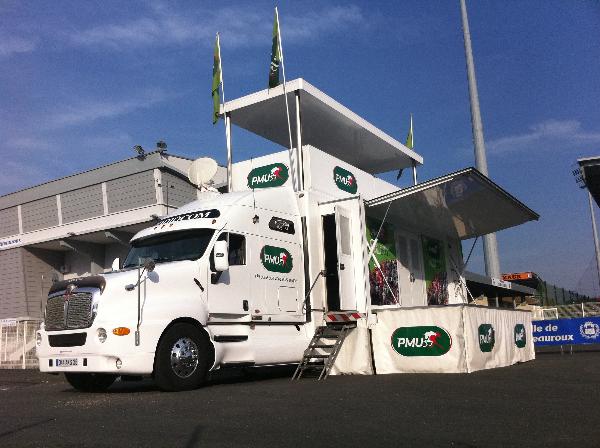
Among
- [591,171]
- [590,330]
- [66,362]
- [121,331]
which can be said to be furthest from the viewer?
[590,330]

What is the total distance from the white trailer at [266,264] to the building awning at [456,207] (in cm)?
4

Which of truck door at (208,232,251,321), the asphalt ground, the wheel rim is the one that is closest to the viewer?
the asphalt ground

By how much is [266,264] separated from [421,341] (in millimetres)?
2840

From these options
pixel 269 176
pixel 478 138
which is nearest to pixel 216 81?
pixel 269 176

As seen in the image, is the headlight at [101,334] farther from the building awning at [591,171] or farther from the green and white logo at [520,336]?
the building awning at [591,171]

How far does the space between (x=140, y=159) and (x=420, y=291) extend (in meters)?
13.8

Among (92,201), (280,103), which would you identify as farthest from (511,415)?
(92,201)

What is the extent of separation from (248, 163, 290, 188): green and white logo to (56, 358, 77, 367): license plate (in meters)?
5.44

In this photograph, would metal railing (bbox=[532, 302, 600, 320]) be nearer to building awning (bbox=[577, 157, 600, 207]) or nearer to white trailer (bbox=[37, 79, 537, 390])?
building awning (bbox=[577, 157, 600, 207])

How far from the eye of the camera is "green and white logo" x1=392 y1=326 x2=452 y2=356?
9.85 metres

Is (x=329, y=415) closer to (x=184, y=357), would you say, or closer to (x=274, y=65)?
(x=184, y=357)

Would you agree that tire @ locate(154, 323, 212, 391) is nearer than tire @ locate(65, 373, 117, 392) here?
Yes

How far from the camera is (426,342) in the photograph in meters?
9.96


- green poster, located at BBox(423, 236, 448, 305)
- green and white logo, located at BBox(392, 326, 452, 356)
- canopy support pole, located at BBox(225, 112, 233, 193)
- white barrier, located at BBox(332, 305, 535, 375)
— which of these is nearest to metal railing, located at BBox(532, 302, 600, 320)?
green poster, located at BBox(423, 236, 448, 305)
